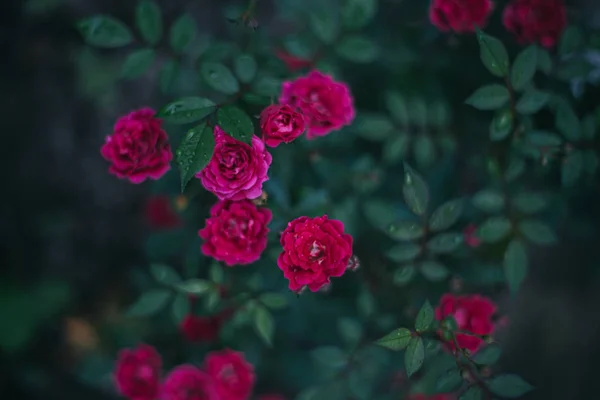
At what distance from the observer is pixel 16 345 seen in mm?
2260

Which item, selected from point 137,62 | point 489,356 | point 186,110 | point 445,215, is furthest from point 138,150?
point 489,356

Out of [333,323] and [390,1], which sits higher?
[390,1]

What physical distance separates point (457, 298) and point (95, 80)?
1.71m

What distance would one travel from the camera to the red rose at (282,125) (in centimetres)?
104

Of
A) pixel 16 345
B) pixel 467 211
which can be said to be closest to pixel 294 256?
pixel 467 211

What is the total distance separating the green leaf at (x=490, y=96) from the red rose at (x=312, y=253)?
47 centimetres

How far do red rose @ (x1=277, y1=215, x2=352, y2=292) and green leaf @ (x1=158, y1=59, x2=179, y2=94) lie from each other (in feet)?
1.84

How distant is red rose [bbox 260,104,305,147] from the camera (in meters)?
1.04

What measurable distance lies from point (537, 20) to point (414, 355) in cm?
97

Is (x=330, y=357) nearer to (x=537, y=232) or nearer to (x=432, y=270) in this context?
(x=432, y=270)

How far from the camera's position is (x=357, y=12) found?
1.49 metres

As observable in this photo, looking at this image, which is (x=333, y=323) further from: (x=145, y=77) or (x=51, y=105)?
(x=51, y=105)

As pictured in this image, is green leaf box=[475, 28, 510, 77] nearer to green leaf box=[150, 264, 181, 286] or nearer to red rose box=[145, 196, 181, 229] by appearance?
green leaf box=[150, 264, 181, 286]

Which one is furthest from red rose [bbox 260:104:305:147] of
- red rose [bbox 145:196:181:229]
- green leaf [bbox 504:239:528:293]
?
red rose [bbox 145:196:181:229]
